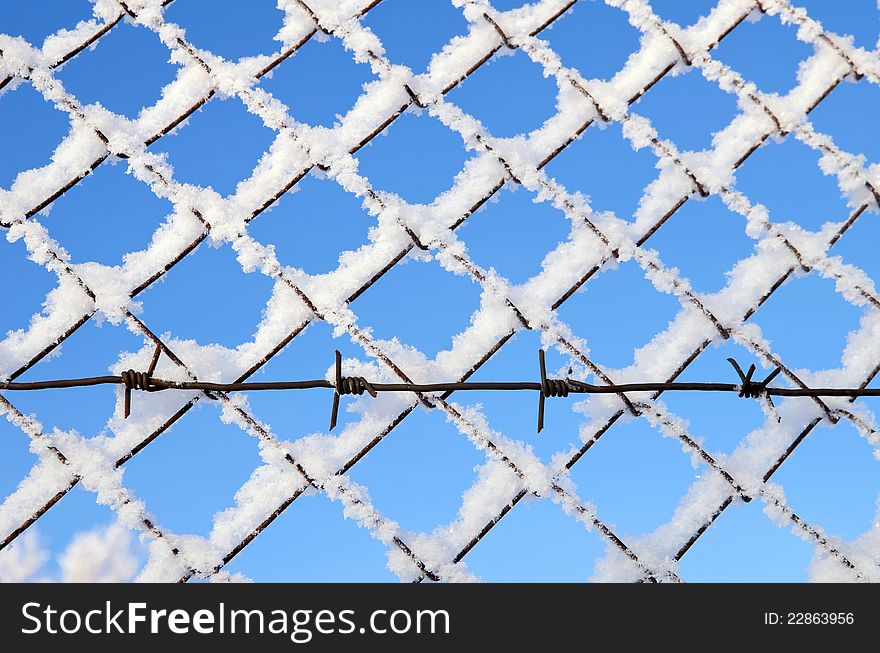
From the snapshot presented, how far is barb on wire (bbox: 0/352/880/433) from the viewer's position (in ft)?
3.11

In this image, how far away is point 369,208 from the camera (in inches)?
42.1

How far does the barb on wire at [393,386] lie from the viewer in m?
0.95

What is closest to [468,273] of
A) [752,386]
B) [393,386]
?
[393,386]

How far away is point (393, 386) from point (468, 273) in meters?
0.21

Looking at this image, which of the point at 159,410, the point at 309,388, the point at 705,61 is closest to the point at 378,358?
the point at 309,388

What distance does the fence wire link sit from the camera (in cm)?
100

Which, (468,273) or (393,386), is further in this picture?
(468,273)

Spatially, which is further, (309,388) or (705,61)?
(705,61)

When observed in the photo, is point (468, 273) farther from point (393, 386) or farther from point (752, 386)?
point (752, 386)

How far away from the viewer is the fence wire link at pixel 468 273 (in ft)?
3.29

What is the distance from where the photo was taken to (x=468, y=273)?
1084mm

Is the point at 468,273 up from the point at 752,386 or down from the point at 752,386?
up
